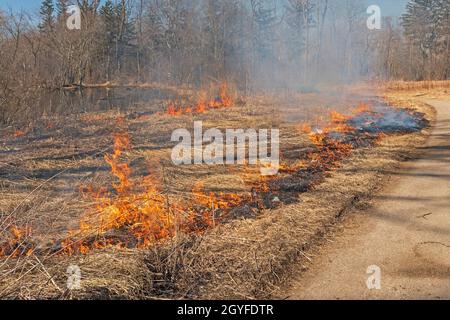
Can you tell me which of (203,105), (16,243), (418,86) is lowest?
(16,243)

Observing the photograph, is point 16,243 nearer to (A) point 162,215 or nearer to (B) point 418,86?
(A) point 162,215

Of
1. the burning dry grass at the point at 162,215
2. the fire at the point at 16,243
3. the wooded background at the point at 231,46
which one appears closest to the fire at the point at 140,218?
the burning dry grass at the point at 162,215

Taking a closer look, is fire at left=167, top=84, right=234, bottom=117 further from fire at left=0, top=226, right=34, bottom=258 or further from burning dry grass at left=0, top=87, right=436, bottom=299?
fire at left=0, top=226, right=34, bottom=258

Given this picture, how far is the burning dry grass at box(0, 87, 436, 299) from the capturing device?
3770mm

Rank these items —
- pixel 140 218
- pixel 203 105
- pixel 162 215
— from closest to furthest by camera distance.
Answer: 1. pixel 162 215
2. pixel 140 218
3. pixel 203 105

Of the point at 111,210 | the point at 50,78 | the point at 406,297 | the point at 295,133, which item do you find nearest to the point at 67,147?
the point at 111,210

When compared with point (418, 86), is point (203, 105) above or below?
below

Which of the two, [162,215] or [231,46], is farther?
[231,46]

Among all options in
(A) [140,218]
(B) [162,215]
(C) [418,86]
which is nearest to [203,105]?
(A) [140,218]

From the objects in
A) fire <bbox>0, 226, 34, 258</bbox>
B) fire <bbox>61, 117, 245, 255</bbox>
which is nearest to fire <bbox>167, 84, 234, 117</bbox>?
fire <bbox>61, 117, 245, 255</bbox>

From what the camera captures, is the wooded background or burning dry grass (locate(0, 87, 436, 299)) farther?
the wooded background

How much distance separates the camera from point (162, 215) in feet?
16.8

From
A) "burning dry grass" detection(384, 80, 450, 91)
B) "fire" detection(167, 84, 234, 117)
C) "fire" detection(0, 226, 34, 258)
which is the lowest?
"fire" detection(0, 226, 34, 258)
